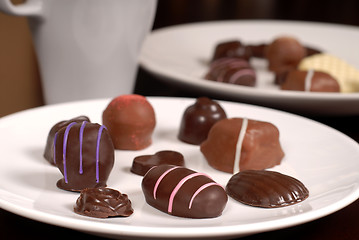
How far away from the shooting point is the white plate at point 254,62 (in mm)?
1155

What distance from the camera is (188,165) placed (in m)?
0.90

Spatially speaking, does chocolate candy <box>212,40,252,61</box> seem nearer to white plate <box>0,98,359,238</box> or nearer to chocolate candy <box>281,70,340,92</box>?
chocolate candy <box>281,70,340,92</box>

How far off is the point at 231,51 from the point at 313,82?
13.1 inches

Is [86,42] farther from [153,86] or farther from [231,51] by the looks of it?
[231,51]

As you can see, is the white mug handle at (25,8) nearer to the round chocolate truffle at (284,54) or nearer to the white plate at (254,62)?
the white plate at (254,62)

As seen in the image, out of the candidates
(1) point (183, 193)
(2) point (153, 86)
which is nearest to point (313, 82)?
(2) point (153, 86)

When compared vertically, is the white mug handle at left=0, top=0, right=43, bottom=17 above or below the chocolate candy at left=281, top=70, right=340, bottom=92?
above

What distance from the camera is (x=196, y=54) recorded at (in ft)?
5.52

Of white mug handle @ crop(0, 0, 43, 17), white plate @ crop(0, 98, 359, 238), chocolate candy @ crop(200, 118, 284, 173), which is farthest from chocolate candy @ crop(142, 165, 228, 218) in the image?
white mug handle @ crop(0, 0, 43, 17)

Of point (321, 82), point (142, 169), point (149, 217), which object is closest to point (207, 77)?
point (321, 82)

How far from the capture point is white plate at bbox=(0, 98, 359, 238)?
623 mm

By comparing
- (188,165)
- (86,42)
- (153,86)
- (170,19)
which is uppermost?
(86,42)

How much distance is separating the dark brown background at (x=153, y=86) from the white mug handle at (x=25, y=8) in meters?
0.17

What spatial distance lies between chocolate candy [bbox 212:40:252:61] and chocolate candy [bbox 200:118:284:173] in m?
0.66
